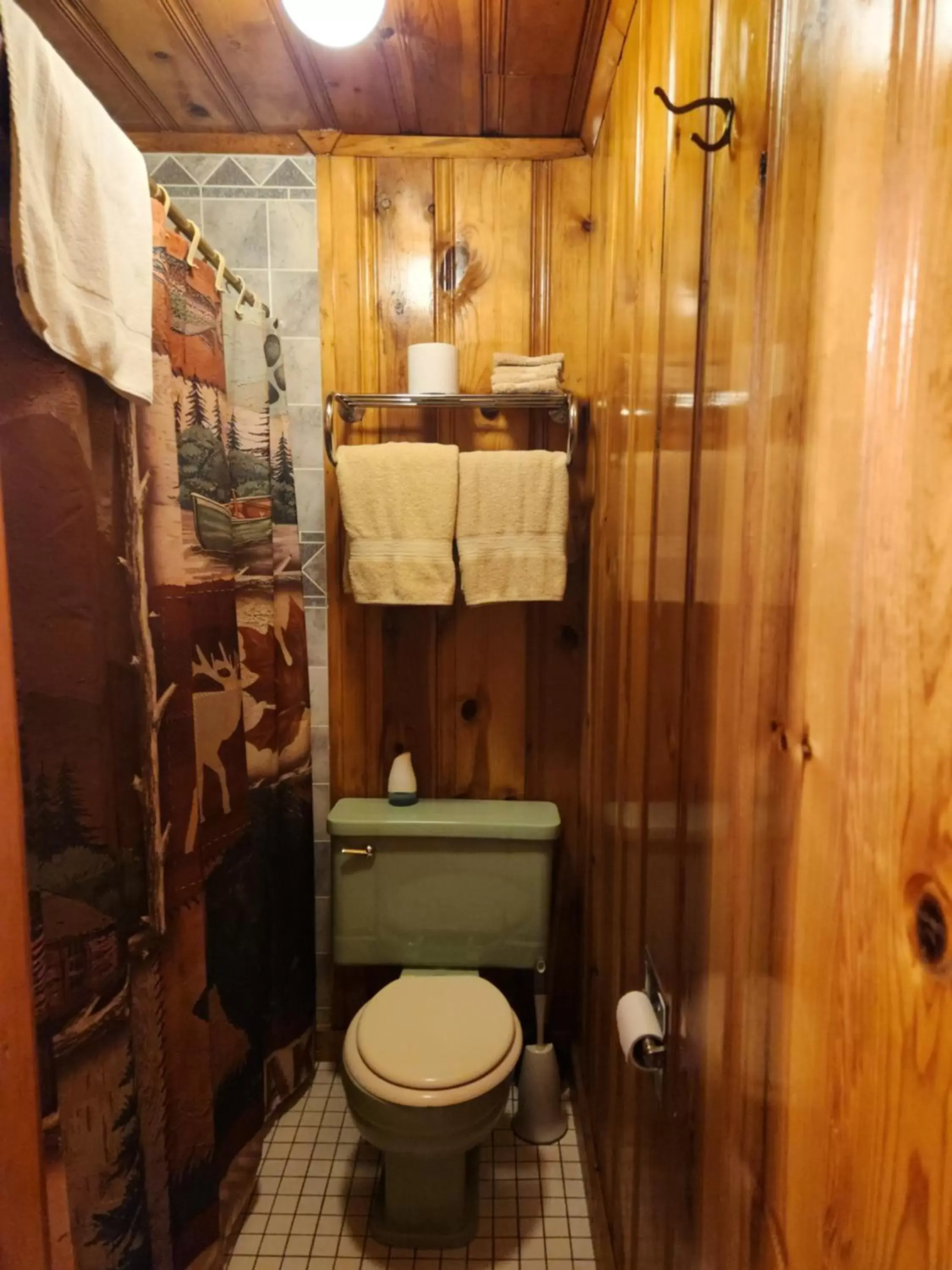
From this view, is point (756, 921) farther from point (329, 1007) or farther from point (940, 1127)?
point (329, 1007)

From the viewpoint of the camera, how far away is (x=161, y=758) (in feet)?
4.03

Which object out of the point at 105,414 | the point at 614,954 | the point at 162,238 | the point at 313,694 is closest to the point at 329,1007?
the point at 313,694

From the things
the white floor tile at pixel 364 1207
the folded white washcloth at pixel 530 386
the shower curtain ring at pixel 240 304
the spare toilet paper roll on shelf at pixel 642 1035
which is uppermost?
the shower curtain ring at pixel 240 304

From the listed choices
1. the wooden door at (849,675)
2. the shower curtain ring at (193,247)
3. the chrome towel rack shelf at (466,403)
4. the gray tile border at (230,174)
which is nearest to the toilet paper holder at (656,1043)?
the wooden door at (849,675)

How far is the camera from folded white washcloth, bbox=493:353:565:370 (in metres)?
1.75

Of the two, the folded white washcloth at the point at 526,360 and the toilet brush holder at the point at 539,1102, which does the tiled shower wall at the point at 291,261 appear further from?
the toilet brush holder at the point at 539,1102

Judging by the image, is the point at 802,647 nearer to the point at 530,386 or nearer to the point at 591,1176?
the point at 530,386

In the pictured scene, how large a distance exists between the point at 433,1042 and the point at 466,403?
4.69 feet

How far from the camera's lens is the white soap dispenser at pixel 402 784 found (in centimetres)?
189

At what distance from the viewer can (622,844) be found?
4.24ft

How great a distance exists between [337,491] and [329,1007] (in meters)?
1.43

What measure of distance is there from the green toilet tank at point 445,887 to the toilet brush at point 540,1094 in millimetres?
133

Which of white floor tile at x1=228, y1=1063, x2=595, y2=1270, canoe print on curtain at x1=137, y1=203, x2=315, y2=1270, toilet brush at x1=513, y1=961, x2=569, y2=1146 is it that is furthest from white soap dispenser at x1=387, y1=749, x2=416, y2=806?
white floor tile at x1=228, y1=1063, x2=595, y2=1270

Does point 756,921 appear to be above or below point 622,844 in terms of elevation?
above
